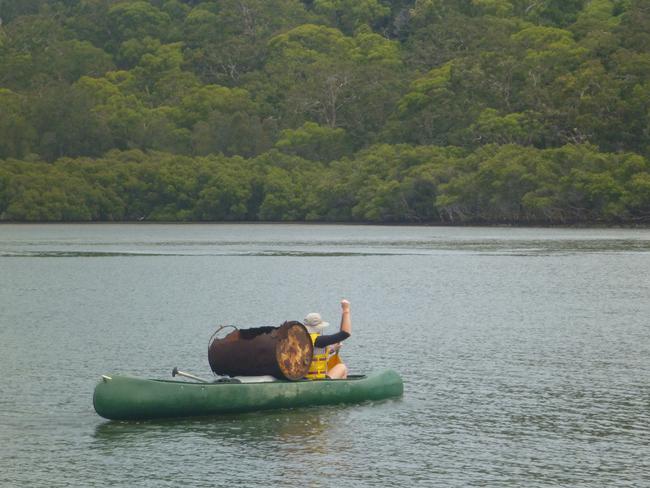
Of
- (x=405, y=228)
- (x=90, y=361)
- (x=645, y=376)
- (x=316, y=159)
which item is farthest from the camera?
(x=316, y=159)

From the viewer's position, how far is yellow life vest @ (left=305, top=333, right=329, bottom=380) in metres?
27.3

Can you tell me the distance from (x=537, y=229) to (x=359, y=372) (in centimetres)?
10792

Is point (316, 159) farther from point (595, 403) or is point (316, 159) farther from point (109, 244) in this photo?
point (595, 403)

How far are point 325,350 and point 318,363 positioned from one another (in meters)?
0.30

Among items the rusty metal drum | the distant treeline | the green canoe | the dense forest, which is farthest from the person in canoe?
the distant treeline

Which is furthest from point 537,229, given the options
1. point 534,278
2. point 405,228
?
point 534,278

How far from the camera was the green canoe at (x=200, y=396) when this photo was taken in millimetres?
25109

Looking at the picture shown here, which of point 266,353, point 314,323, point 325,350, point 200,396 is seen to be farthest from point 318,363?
point 200,396

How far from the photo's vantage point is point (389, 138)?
559 feet

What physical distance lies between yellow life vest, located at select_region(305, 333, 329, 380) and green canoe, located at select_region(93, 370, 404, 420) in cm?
54

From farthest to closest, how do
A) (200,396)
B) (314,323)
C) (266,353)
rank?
(314,323)
(266,353)
(200,396)

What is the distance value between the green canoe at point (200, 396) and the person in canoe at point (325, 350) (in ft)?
1.73

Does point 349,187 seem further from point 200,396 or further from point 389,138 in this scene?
point 200,396

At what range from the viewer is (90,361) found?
117 ft
